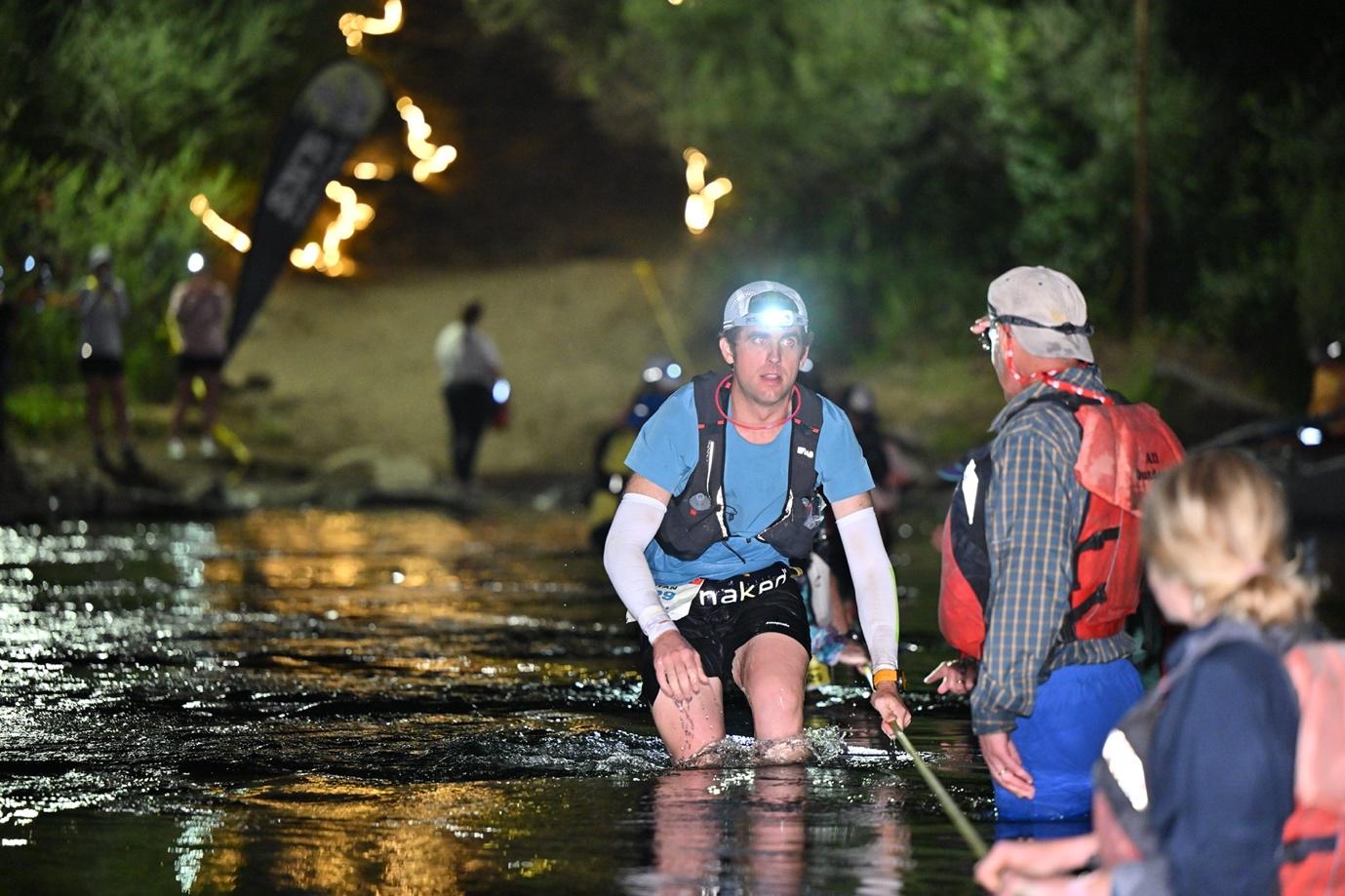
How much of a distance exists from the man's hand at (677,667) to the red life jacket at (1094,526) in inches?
45.4

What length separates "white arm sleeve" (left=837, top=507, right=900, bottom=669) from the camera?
6836 millimetres

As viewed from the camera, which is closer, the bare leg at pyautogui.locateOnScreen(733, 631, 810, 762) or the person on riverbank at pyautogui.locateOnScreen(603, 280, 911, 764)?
the person on riverbank at pyautogui.locateOnScreen(603, 280, 911, 764)

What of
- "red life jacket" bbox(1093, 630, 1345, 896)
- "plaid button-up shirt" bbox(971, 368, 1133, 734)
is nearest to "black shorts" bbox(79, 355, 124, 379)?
"plaid button-up shirt" bbox(971, 368, 1133, 734)

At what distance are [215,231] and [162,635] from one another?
18.5 m

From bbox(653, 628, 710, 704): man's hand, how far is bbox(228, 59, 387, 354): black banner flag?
18560 millimetres

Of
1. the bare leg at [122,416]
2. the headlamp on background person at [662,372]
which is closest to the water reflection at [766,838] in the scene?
the headlamp on background person at [662,372]

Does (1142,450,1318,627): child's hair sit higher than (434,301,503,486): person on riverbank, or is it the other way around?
(434,301,503,486): person on riverbank

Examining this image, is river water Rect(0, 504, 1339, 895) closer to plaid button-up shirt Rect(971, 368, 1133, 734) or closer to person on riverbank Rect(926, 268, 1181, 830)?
person on riverbank Rect(926, 268, 1181, 830)

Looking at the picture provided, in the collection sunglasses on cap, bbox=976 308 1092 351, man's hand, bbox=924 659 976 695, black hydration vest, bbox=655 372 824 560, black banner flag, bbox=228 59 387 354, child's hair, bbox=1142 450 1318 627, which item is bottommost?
man's hand, bbox=924 659 976 695

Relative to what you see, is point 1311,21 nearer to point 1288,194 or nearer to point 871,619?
point 1288,194

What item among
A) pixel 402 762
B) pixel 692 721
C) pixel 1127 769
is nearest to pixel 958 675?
pixel 692 721

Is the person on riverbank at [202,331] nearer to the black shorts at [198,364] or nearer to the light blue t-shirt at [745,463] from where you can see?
the black shorts at [198,364]

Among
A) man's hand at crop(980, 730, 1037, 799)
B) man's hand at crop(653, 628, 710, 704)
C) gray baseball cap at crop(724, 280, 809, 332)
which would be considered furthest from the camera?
gray baseball cap at crop(724, 280, 809, 332)

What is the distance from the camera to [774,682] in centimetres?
706
